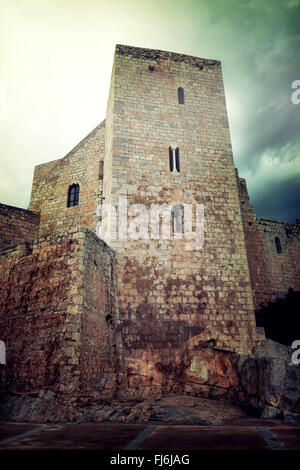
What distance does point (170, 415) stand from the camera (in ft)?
24.8

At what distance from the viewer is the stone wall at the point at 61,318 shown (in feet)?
24.9

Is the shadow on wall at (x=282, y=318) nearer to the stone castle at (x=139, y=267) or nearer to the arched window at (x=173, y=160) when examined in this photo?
the stone castle at (x=139, y=267)

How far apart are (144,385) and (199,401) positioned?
1.60 meters

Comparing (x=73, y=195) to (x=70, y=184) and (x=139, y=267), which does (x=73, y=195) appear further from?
(x=139, y=267)

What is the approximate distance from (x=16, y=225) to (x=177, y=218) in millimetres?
7376

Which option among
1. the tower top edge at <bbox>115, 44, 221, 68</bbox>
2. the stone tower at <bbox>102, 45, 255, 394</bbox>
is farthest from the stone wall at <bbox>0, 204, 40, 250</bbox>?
the tower top edge at <bbox>115, 44, 221, 68</bbox>

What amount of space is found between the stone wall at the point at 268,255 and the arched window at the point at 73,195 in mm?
8723

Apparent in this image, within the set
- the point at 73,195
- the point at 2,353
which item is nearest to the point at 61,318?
the point at 2,353

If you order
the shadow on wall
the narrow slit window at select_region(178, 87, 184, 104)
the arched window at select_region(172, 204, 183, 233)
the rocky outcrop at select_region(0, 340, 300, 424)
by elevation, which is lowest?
the rocky outcrop at select_region(0, 340, 300, 424)

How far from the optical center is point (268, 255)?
18.1 meters

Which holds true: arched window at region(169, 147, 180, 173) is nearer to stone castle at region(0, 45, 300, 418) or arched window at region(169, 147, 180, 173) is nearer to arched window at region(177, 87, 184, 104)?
stone castle at region(0, 45, 300, 418)

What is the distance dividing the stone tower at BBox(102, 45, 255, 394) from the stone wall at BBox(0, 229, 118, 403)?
1.09m

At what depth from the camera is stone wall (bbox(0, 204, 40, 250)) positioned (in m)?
14.0

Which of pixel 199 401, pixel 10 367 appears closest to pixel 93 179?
pixel 10 367
